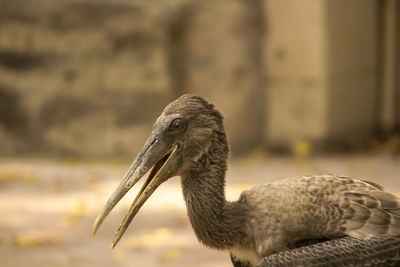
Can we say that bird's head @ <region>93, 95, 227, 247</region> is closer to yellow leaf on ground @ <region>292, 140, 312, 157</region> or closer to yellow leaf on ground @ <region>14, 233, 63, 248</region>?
yellow leaf on ground @ <region>14, 233, 63, 248</region>

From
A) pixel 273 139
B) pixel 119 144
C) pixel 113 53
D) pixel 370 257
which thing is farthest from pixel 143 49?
pixel 370 257

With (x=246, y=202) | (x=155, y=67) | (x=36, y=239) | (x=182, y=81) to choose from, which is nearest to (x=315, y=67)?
(x=182, y=81)

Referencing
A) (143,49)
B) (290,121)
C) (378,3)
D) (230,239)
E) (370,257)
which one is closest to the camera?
(370,257)

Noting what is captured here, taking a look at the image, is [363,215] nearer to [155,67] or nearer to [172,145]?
[172,145]

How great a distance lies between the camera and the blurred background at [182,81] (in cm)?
851

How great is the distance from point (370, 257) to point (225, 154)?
0.89 meters

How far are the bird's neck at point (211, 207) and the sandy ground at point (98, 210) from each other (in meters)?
1.98

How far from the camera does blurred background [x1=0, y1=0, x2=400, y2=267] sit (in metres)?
8.51

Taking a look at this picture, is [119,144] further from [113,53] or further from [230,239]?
[230,239]

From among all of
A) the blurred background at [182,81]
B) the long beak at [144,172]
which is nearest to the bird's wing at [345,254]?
the long beak at [144,172]

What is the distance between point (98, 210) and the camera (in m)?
6.43

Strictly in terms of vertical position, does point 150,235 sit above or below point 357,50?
below

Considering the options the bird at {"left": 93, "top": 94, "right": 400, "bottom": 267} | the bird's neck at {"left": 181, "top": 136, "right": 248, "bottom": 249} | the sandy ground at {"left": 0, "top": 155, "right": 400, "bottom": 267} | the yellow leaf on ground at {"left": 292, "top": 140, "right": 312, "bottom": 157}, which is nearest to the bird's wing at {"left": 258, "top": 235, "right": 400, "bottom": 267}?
the bird at {"left": 93, "top": 94, "right": 400, "bottom": 267}

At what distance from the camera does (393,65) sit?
33.8ft
